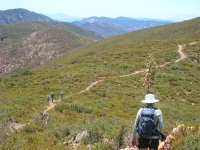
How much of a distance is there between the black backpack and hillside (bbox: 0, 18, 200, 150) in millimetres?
1445

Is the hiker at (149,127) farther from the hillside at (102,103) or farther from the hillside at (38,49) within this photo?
the hillside at (38,49)

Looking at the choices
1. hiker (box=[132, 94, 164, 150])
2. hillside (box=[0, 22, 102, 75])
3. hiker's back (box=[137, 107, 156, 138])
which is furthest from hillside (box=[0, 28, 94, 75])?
hiker's back (box=[137, 107, 156, 138])

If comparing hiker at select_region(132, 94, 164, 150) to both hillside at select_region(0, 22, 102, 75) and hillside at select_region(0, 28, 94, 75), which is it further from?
hillside at select_region(0, 22, 102, 75)

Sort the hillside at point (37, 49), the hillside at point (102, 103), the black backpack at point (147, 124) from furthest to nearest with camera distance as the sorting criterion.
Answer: the hillside at point (37, 49) → the hillside at point (102, 103) → the black backpack at point (147, 124)

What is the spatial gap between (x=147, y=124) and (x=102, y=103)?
1496 centimetres

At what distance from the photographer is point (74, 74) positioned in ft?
102

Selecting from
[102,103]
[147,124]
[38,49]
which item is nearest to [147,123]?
[147,124]

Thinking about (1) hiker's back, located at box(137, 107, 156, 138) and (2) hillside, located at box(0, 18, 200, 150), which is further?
(2) hillside, located at box(0, 18, 200, 150)

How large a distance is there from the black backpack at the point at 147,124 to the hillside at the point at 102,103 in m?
1.45

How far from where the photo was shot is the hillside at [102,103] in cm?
862

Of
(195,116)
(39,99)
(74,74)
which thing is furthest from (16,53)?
(195,116)

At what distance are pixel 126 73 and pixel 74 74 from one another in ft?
22.5

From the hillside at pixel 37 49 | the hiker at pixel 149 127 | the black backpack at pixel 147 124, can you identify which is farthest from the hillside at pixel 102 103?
the hillside at pixel 37 49

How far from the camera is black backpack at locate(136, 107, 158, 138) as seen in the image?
5676mm
